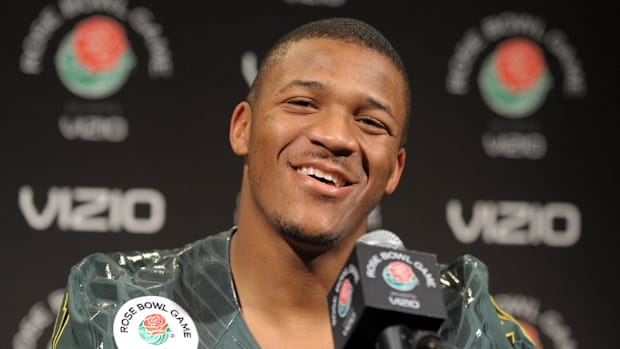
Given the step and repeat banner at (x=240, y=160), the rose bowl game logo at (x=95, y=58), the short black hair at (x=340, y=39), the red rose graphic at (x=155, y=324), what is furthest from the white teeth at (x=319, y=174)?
the rose bowl game logo at (x=95, y=58)

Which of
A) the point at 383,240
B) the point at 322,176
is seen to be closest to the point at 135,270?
the point at 322,176

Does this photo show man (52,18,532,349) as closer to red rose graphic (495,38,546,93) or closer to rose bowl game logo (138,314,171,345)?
rose bowl game logo (138,314,171,345)

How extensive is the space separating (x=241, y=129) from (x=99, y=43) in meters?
1.02

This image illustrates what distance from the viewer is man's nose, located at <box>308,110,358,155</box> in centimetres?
161

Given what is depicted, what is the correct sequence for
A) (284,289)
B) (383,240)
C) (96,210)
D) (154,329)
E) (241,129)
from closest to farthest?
(383,240), (154,329), (284,289), (241,129), (96,210)

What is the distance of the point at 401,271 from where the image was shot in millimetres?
1126

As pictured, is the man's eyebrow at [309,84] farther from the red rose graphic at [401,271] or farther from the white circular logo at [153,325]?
the red rose graphic at [401,271]

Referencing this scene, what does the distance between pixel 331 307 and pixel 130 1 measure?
175cm

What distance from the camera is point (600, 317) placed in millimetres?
2846

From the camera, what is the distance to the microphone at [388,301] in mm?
1081

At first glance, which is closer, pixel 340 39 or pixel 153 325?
pixel 153 325

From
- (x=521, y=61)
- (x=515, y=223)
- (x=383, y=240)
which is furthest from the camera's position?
(x=521, y=61)

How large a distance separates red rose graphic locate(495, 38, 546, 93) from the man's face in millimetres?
1218

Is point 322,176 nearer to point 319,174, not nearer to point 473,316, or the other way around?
point 319,174
